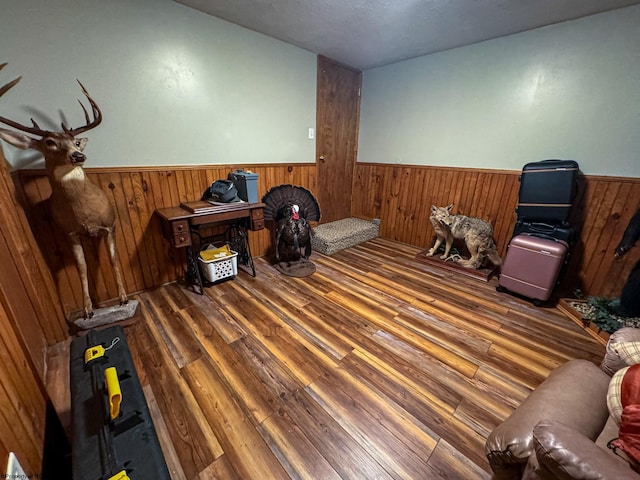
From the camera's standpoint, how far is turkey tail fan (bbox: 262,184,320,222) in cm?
289

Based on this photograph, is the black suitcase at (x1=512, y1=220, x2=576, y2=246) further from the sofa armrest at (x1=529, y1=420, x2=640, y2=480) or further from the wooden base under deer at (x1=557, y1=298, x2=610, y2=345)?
the sofa armrest at (x1=529, y1=420, x2=640, y2=480)

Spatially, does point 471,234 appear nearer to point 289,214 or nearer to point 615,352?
point 615,352

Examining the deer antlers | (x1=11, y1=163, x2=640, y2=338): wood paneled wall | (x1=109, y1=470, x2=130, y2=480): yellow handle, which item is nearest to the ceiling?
the deer antlers

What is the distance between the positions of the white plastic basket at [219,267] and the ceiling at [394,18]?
7.27ft

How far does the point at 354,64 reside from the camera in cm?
348

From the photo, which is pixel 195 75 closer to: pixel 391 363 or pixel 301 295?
pixel 301 295

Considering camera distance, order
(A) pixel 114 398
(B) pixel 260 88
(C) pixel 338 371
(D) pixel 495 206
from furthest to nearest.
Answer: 1. (D) pixel 495 206
2. (B) pixel 260 88
3. (C) pixel 338 371
4. (A) pixel 114 398

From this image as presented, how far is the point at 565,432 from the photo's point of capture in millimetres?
704

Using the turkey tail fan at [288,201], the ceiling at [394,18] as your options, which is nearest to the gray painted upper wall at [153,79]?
the ceiling at [394,18]

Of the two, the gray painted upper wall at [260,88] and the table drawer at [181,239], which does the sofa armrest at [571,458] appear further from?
the gray painted upper wall at [260,88]

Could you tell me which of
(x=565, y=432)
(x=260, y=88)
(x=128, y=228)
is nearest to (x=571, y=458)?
(x=565, y=432)

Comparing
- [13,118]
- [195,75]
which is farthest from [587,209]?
[13,118]

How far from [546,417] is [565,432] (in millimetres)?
206

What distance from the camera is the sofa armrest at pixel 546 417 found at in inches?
32.5
